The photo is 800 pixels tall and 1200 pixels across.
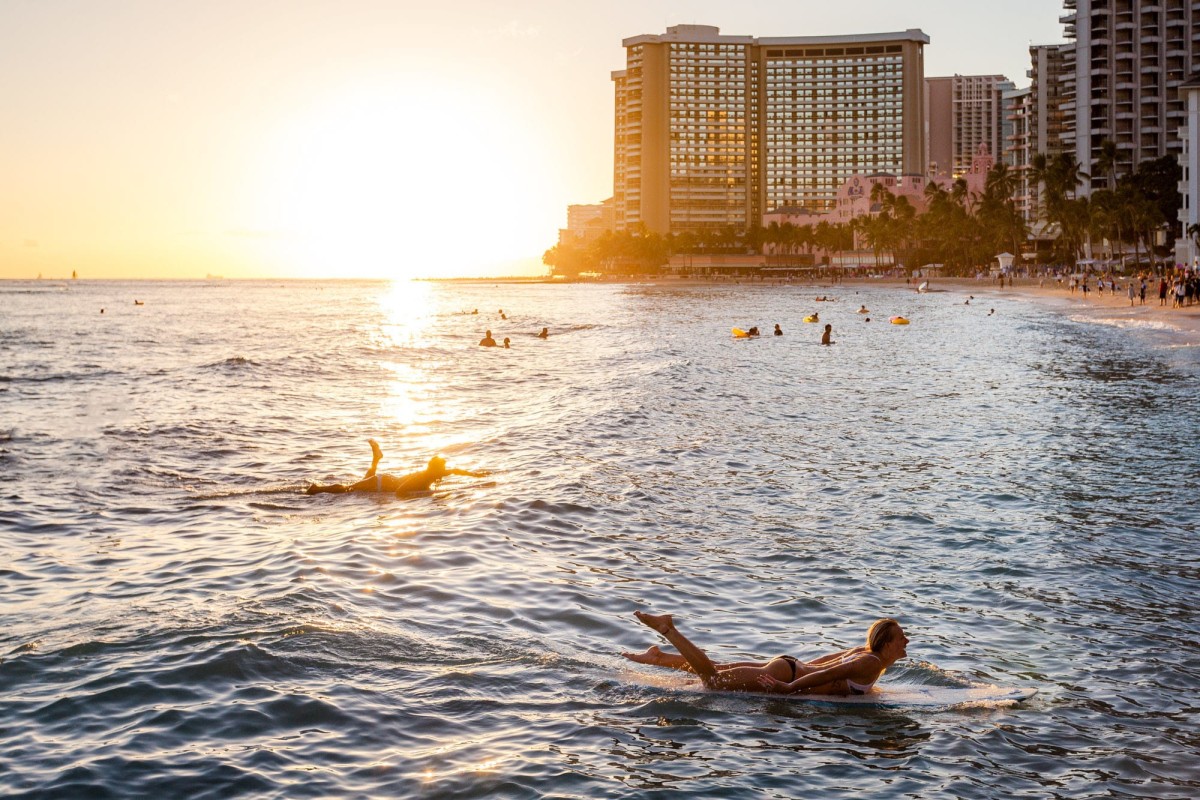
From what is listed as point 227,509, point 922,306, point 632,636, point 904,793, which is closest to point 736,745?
point 904,793

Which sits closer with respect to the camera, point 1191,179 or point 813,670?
point 813,670

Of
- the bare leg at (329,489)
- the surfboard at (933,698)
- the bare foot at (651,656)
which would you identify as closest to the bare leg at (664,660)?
the bare foot at (651,656)

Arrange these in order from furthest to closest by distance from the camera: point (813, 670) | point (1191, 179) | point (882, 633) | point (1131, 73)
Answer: point (1131, 73), point (1191, 179), point (813, 670), point (882, 633)

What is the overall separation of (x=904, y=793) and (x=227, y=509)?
12258mm

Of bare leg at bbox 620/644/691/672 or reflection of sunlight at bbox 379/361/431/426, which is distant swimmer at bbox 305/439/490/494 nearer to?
bare leg at bbox 620/644/691/672

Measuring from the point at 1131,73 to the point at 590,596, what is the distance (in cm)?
16666

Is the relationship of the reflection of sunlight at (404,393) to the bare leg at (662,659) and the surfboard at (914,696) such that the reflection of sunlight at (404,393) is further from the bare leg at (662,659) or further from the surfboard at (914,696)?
the surfboard at (914,696)

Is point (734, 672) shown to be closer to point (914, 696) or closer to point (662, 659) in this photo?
point (662, 659)

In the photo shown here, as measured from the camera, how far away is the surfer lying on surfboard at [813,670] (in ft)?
29.1

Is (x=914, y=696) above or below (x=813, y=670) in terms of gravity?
below

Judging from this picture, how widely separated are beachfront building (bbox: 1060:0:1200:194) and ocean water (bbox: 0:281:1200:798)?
465 feet

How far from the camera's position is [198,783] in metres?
7.46

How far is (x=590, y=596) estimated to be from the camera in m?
12.2

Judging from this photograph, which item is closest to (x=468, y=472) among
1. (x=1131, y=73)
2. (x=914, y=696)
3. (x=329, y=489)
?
(x=329, y=489)
